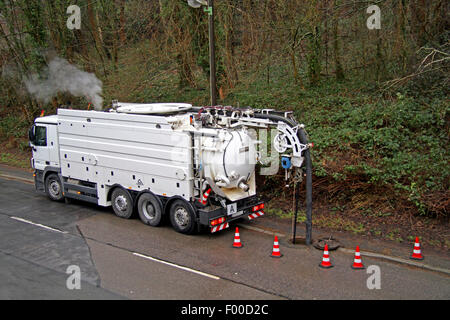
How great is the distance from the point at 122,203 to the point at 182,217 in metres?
2.15

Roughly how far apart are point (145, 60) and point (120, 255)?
11997mm

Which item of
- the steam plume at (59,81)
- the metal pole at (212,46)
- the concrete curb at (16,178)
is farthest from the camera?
the steam plume at (59,81)

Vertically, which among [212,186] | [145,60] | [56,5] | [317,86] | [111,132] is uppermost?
[56,5]

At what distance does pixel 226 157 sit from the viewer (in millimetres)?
10133

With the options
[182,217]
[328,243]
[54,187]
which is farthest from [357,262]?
[54,187]

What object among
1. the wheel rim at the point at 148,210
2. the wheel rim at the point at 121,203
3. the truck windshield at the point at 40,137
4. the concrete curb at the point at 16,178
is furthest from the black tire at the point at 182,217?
the concrete curb at the point at 16,178

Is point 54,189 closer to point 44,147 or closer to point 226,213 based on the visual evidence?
point 44,147

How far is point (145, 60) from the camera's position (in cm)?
1969

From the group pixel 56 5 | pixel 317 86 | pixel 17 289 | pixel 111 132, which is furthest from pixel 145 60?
pixel 17 289

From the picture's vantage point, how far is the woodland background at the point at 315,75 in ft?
37.5

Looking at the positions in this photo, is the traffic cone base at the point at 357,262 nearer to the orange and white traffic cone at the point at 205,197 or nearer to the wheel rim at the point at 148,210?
the orange and white traffic cone at the point at 205,197

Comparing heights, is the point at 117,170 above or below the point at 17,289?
above

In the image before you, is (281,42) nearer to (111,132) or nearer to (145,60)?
(145,60)

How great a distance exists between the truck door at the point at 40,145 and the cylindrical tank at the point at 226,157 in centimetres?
610
